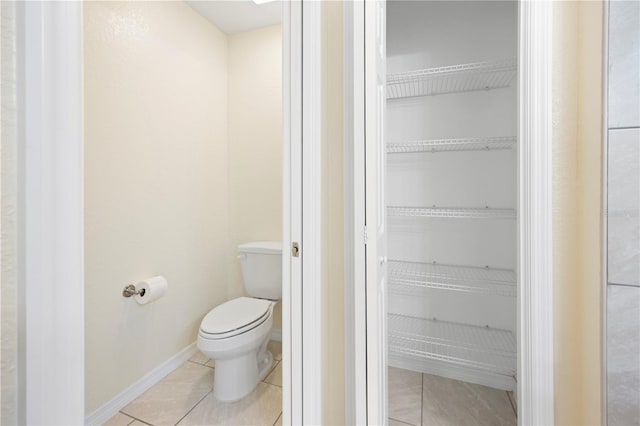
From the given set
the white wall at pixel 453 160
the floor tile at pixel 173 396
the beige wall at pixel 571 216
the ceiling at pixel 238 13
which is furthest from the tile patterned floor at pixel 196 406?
the ceiling at pixel 238 13

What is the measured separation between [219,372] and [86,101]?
1.50 meters

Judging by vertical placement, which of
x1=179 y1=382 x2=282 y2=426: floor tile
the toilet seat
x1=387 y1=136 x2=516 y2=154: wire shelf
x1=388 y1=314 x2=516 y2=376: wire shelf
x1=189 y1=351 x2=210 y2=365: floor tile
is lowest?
x1=179 y1=382 x2=282 y2=426: floor tile

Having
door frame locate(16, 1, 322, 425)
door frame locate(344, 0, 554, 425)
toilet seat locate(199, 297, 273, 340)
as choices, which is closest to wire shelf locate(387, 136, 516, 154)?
door frame locate(344, 0, 554, 425)

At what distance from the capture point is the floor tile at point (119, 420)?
1406 millimetres

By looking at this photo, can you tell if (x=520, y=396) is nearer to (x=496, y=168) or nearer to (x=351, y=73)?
(x=496, y=168)

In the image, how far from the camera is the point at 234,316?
5.42ft

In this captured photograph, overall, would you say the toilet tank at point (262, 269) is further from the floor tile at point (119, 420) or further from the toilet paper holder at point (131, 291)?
the floor tile at point (119, 420)

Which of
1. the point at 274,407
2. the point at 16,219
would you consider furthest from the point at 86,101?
the point at 274,407

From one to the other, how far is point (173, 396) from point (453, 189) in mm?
1985

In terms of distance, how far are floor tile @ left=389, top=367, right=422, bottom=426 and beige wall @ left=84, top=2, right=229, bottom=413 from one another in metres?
1.35

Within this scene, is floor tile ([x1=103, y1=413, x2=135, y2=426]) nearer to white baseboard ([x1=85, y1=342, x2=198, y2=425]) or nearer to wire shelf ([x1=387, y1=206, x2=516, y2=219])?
white baseboard ([x1=85, y1=342, x2=198, y2=425])

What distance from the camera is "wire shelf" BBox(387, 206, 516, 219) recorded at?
5.04 feet

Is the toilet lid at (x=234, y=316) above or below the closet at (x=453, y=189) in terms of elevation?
below

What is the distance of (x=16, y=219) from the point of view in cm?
33
